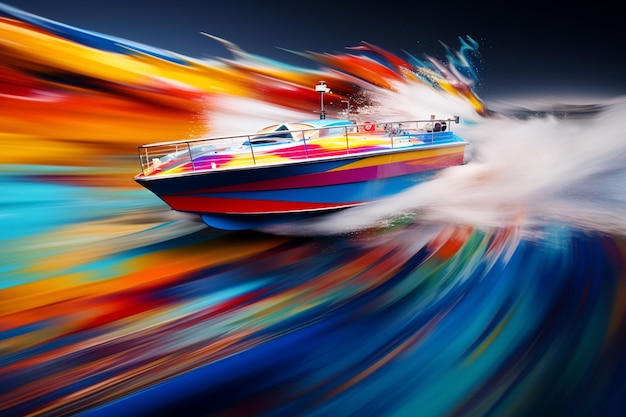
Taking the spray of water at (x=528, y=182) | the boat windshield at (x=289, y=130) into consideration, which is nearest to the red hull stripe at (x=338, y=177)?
the spray of water at (x=528, y=182)

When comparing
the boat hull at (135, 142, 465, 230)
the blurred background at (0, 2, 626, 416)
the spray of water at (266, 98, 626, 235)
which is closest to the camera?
the blurred background at (0, 2, 626, 416)

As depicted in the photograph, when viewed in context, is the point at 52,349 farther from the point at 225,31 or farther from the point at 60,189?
the point at 225,31

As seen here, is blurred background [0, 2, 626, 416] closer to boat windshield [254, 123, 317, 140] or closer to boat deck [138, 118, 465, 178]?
boat deck [138, 118, 465, 178]

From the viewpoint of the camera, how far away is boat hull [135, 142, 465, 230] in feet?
8.43

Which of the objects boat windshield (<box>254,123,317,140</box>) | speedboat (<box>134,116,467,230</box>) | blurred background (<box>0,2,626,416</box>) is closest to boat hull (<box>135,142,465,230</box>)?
speedboat (<box>134,116,467,230</box>)

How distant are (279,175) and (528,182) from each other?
331 centimetres

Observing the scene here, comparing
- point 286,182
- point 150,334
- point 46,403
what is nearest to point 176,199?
point 286,182

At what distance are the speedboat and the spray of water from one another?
9.0 inches

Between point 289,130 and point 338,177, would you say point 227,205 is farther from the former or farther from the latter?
point 289,130

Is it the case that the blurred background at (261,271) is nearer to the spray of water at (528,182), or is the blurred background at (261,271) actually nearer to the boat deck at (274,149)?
the spray of water at (528,182)

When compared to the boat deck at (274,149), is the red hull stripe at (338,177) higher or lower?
lower

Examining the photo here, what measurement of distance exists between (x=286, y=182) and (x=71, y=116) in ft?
7.82

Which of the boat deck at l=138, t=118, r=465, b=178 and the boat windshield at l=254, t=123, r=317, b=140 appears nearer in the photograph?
the boat deck at l=138, t=118, r=465, b=178

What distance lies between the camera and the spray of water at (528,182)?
3184 mm
